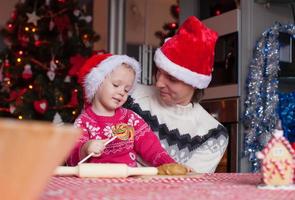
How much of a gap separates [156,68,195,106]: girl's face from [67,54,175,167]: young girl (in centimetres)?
26

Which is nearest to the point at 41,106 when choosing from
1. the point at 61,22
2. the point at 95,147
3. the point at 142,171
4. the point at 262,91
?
the point at 61,22

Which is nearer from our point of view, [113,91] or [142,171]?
[142,171]

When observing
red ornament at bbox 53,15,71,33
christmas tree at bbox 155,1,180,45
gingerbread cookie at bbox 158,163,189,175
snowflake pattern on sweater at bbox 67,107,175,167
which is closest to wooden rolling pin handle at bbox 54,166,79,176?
gingerbread cookie at bbox 158,163,189,175

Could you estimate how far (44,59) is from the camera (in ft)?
14.7

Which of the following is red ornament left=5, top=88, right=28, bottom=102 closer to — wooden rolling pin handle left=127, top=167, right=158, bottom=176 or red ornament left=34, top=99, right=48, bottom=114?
red ornament left=34, top=99, right=48, bottom=114

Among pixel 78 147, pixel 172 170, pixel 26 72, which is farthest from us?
pixel 26 72

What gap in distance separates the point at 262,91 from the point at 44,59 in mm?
2089

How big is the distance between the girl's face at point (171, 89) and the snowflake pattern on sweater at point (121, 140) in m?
0.29

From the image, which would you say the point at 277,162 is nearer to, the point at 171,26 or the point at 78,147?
the point at 78,147

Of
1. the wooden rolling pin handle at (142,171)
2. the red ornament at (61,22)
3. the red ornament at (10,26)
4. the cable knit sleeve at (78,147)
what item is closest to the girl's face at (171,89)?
the cable knit sleeve at (78,147)

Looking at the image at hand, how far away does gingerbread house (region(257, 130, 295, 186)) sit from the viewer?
847 mm

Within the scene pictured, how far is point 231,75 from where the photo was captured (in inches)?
131

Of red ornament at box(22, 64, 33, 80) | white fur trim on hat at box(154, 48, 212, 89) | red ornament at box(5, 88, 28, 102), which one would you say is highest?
white fur trim on hat at box(154, 48, 212, 89)

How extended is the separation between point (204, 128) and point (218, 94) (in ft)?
4.35
